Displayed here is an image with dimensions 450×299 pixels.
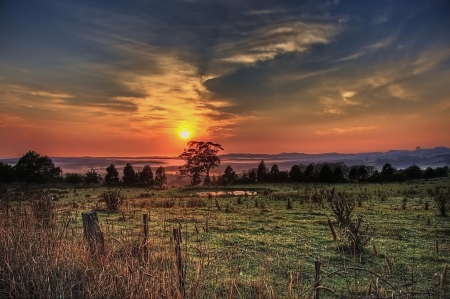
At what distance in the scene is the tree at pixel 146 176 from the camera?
52.0 meters

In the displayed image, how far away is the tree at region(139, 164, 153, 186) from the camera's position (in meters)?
52.0

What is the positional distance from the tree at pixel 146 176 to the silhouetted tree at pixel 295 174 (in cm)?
2201

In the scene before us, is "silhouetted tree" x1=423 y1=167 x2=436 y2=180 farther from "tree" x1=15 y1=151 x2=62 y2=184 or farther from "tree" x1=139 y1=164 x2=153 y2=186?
"tree" x1=15 y1=151 x2=62 y2=184

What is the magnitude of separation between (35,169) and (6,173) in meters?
3.82

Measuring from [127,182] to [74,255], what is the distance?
151ft

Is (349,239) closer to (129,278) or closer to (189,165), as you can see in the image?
(129,278)

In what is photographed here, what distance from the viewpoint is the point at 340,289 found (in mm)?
6195

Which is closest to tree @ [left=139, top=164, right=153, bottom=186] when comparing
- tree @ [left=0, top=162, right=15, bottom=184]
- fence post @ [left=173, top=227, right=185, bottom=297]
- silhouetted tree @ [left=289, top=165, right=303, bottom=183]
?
tree @ [left=0, top=162, right=15, bottom=184]

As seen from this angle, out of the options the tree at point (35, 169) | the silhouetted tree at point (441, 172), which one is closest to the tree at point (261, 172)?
the silhouetted tree at point (441, 172)

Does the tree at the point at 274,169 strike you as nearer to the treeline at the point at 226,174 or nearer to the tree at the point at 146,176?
the treeline at the point at 226,174

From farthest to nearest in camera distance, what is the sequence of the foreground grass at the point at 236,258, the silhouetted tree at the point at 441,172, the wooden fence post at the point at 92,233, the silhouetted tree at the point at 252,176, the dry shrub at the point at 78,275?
the silhouetted tree at the point at 252,176
the silhouetted tree at the point at 441,172
the wooden fence post at the point at 92,233
the foreground grass at the point at 236,258
the dry shrub at the point at 78,275

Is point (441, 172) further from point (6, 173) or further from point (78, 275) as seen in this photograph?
point (6, 173)

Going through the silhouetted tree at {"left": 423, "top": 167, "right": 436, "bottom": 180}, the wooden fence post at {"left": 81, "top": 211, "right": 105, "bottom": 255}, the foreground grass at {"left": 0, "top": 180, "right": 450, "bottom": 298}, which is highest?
the silhouetted tree at {"left": 423, "top": 167, "right": 436, "bottom": 180}

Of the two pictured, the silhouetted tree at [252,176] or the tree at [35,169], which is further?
the tree at [35,169]
